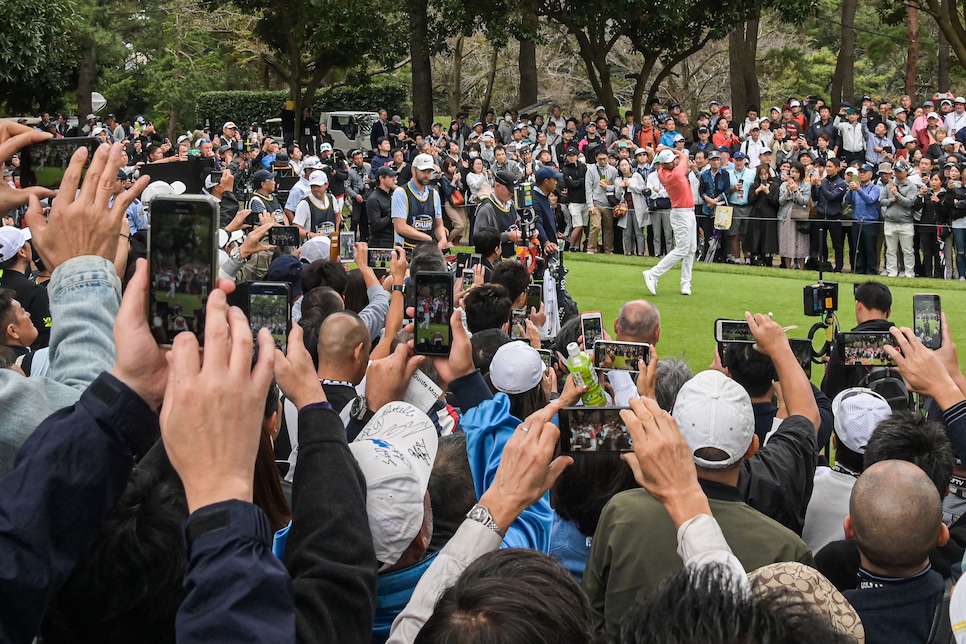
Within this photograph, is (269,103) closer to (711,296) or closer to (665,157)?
(665,157)

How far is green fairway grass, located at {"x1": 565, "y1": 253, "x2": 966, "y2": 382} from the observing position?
1151 centimetres

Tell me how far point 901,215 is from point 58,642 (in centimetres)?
1721

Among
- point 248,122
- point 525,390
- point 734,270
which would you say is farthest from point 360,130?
point 525,390

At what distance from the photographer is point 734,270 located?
16.7 m

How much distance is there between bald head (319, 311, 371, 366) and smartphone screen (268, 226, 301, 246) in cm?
492

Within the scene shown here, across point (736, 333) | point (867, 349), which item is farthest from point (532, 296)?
point (867, 349)

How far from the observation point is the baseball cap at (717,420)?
350cm

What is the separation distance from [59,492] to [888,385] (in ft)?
16.3

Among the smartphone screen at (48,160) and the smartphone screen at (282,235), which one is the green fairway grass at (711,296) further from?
the smartphone screen at (48,160)

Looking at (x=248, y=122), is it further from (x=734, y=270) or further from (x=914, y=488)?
(x=914, y=488)

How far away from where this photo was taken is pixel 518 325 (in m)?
7.51

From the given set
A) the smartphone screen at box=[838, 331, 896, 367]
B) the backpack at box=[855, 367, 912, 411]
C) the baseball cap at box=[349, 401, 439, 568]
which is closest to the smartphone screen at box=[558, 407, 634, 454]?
the baseball cap at box=[349, 401, 439, 568]

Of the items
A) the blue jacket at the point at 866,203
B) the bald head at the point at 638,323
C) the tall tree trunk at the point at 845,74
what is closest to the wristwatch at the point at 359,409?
the bald head at the point at 638,323

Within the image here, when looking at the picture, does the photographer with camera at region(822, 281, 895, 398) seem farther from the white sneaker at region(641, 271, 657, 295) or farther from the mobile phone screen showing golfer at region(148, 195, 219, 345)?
the white sneaker at region(641, 271, 657, 295)
